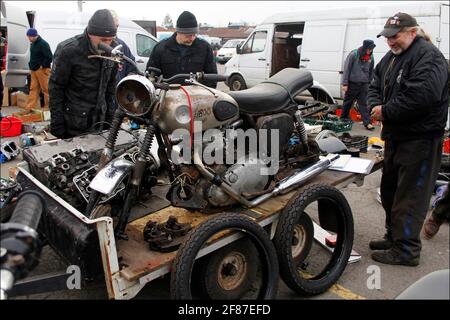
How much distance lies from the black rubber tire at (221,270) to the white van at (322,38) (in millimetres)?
7002

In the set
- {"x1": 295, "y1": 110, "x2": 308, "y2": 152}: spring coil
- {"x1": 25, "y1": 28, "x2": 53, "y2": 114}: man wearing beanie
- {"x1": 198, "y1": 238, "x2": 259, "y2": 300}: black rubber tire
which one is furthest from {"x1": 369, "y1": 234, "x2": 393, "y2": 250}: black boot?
{"x1": 25, "y1": 28, "x2": 53, "y2": 114}: man wearing beanie

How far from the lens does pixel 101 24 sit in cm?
341

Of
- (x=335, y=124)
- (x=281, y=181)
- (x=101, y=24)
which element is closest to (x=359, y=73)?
(x=335, y=124)

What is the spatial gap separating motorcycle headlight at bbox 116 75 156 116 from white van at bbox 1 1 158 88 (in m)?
7.02

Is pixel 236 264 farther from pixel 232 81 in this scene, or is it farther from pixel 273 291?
pixel 232 81

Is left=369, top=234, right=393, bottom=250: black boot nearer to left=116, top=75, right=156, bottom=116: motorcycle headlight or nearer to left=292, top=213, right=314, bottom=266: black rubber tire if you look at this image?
left=292, top=213, right=314, bottom=266: black rubber tire

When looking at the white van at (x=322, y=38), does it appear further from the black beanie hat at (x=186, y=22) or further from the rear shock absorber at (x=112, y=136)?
the rear shock absorber at (x=112, y=136)

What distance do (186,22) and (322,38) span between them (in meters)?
5.99

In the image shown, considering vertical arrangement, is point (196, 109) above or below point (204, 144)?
above

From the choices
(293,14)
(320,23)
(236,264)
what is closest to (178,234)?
(236,264)

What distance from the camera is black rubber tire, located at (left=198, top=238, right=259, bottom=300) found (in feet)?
8.65

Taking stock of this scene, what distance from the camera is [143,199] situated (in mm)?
3275

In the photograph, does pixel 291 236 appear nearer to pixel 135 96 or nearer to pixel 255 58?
pixel 135 96

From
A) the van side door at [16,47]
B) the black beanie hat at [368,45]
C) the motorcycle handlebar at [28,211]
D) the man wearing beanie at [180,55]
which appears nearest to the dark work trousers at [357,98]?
the black beanie hat at [368,45]
